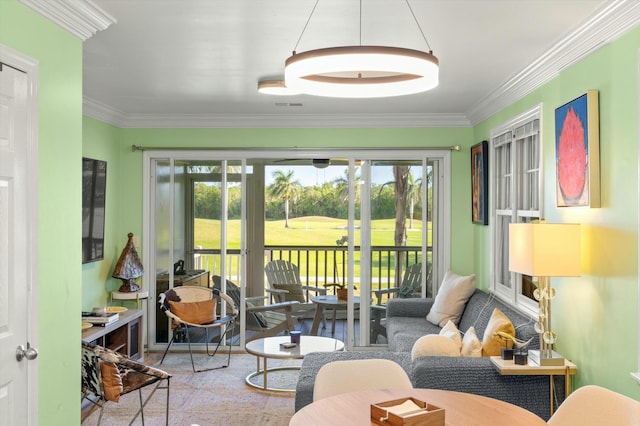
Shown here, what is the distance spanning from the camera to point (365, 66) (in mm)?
2551

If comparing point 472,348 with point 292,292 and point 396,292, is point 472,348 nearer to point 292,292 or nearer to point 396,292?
point 396,292

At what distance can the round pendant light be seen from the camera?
251cm

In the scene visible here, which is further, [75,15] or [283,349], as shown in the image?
[283,349]

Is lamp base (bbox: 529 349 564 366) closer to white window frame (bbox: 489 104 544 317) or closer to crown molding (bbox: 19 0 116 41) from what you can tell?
white window frame (bbox: 489 104 544 317)

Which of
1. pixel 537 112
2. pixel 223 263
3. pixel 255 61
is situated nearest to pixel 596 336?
pixel 537 112


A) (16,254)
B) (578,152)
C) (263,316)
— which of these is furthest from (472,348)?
(263,316)

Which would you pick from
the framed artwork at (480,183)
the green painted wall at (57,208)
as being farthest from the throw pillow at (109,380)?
the framed artwork at (480,183)

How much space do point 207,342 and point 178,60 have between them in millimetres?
3405

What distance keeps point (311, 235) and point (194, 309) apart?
2179 mm

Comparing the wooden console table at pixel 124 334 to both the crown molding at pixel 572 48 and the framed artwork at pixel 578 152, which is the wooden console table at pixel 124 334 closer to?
the framed artwork at pixel 578 152

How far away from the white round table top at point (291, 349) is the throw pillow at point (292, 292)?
6.92 feet

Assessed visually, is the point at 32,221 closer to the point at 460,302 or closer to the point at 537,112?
the point at 537,112

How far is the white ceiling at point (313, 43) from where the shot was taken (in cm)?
320

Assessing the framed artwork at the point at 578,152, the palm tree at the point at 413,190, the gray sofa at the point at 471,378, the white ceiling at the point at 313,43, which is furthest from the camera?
the palm tree at the point at 413,190
